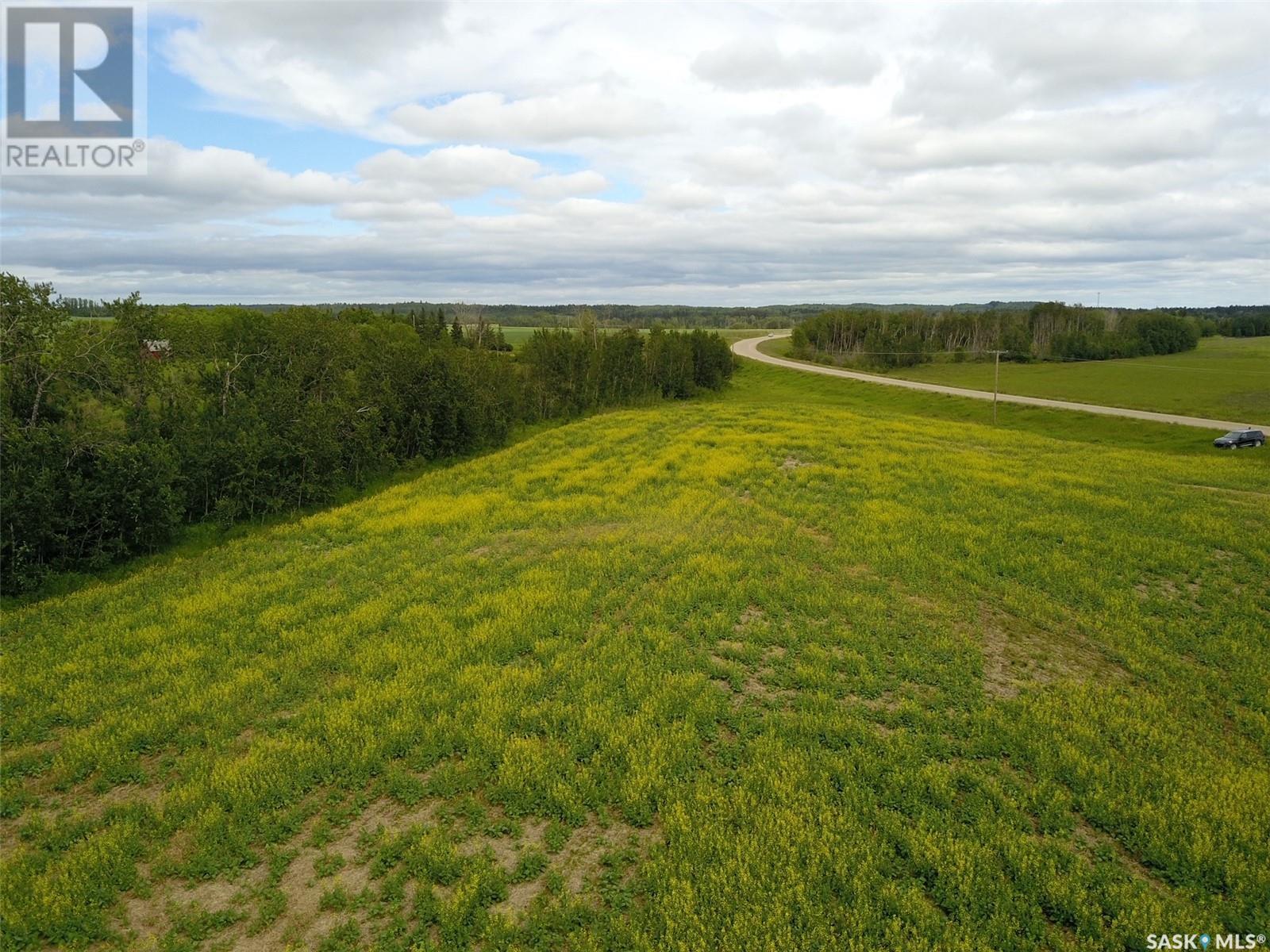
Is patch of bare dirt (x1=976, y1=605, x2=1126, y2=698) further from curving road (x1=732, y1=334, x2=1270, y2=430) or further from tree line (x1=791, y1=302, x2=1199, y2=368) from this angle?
tree line (x1=791, y1=302, x2=1199, y2=368)

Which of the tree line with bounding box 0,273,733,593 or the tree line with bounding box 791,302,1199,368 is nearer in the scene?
the tree line with bounding box 0,273,733,593

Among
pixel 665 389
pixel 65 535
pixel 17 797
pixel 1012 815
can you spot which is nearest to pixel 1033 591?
pixel 1012 815

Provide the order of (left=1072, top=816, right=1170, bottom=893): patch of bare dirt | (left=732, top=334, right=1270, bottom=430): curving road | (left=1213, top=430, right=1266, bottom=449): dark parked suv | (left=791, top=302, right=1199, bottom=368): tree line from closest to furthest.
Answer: (left=1072, top=816, right=1170, bottom=893): patch of bare dirt
(left=1213, top=430, right=1266, bottom=449): dark parked suv
(left=732, top=334, right=1270, bottom=430): curving road
(left=791, top=302, right=1199, bottom=368): tree line

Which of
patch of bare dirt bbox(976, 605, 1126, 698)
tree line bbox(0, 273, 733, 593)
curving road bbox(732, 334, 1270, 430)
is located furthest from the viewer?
curving road bbox(732, 334, 1270, 430)

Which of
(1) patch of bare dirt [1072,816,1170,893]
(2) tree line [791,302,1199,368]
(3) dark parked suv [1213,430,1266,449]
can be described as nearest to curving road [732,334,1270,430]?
(3) dark parked suv [1213,430,1266,449]

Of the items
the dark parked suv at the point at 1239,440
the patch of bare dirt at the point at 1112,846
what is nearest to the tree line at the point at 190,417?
the patch of bare dirt at the point at 1112,846

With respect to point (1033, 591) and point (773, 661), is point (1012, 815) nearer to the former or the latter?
point (773, 661)

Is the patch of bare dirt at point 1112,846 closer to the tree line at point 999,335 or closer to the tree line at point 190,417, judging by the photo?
the tree line at point 190,417

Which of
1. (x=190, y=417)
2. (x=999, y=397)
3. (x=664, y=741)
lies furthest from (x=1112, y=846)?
(x=999, y=397)
